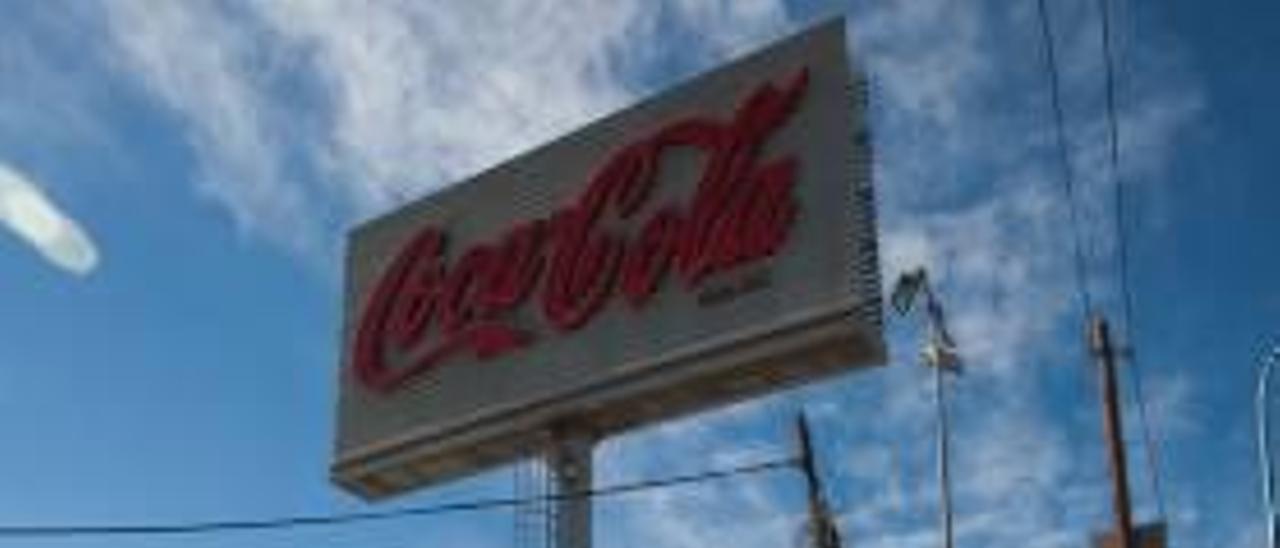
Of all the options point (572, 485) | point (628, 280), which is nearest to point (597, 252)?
point (628, 280)

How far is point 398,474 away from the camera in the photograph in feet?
110

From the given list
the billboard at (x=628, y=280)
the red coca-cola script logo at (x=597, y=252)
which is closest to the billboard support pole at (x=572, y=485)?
the billboard at (x=628, y=280)

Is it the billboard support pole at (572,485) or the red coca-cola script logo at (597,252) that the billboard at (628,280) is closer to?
the red coca-cola script logo at (597,252)

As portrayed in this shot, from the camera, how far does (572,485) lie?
31.1 metres

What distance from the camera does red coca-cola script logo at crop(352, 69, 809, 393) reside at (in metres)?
30.7

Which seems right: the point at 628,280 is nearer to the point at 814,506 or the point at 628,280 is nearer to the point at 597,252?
the point at 597,252

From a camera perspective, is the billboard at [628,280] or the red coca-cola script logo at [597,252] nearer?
the billboard at [628,280]

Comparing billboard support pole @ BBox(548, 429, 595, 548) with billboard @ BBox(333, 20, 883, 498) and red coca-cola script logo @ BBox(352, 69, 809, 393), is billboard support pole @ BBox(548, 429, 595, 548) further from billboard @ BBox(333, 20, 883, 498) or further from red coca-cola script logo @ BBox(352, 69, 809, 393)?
red coca-cola script logo @ BBox(352, 69, 809, 393)

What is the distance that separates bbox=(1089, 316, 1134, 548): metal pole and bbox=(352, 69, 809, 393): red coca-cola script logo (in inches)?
290

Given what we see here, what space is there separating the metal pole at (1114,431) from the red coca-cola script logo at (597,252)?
24.2 ft

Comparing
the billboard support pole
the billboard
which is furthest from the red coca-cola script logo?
the billboard support pole

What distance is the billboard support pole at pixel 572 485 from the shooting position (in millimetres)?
30719

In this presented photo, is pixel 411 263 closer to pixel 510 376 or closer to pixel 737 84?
pixel 510 376

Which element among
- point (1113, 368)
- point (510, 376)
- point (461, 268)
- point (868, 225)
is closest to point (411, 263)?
point (461, 268)
